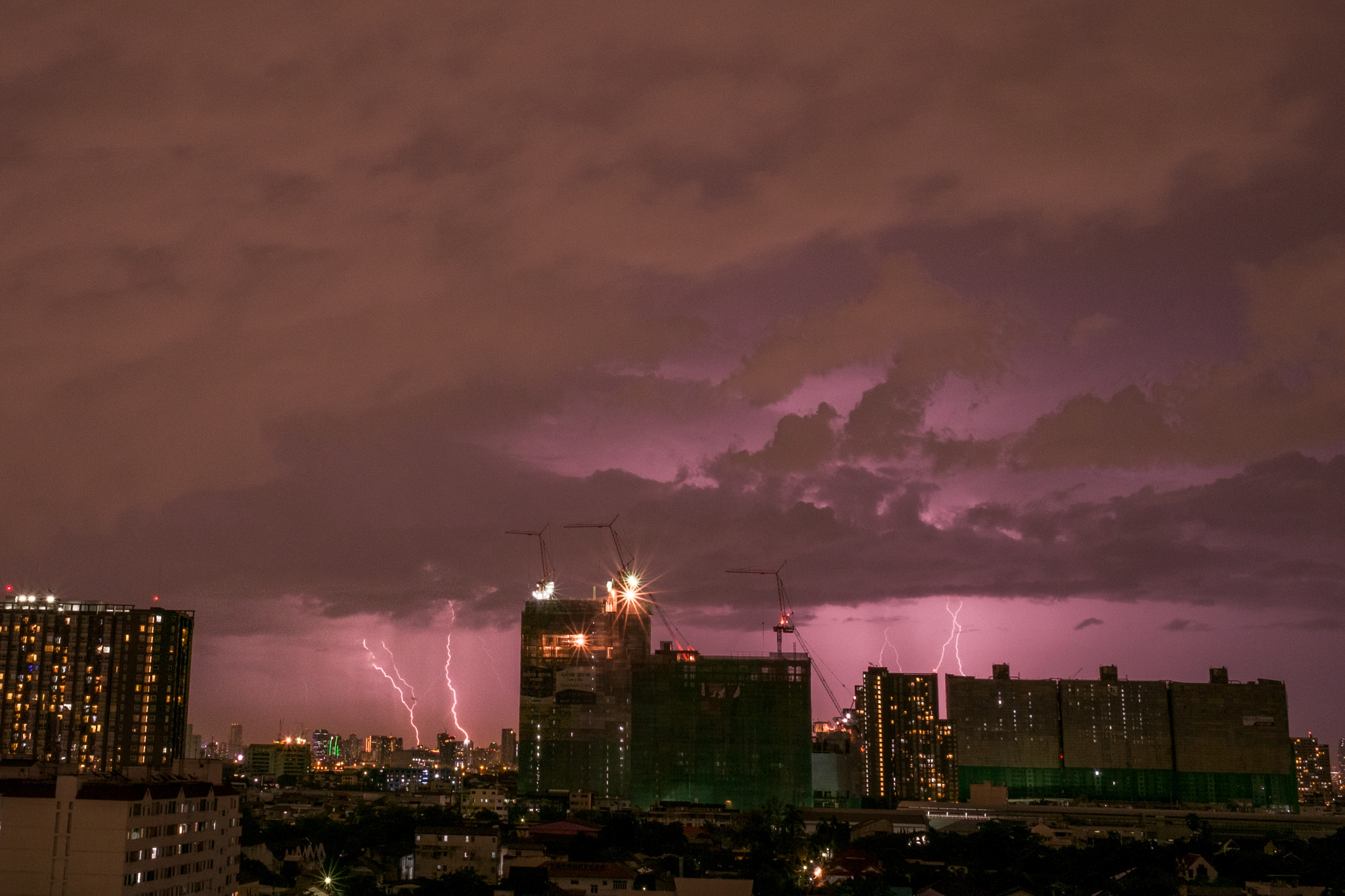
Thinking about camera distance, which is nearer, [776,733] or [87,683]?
[87,683]

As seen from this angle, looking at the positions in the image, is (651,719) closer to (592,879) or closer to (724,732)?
(724,732)

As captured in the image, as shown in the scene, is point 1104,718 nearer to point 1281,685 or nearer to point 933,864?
point 1281,685

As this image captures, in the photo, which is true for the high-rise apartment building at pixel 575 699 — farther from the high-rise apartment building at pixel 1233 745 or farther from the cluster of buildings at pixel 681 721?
the high-rise apartment building at pixel 1233 745

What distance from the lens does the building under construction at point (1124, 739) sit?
187m

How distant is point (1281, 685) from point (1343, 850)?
310 feet

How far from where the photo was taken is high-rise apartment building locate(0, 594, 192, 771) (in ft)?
484

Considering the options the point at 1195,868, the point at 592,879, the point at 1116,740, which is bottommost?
the point at 1195,868

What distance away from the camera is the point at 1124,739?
19462cm

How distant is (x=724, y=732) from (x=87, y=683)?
80.0 m

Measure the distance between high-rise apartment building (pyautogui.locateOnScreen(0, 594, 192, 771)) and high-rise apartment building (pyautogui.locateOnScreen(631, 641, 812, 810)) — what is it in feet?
198

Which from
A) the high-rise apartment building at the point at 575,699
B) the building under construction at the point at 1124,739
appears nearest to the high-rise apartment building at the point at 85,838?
the high-rise apartment building at the point at 575,699

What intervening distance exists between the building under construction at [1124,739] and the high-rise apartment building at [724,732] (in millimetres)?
41779

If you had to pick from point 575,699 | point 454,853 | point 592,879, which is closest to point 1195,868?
point 592,879

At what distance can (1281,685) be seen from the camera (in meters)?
190
